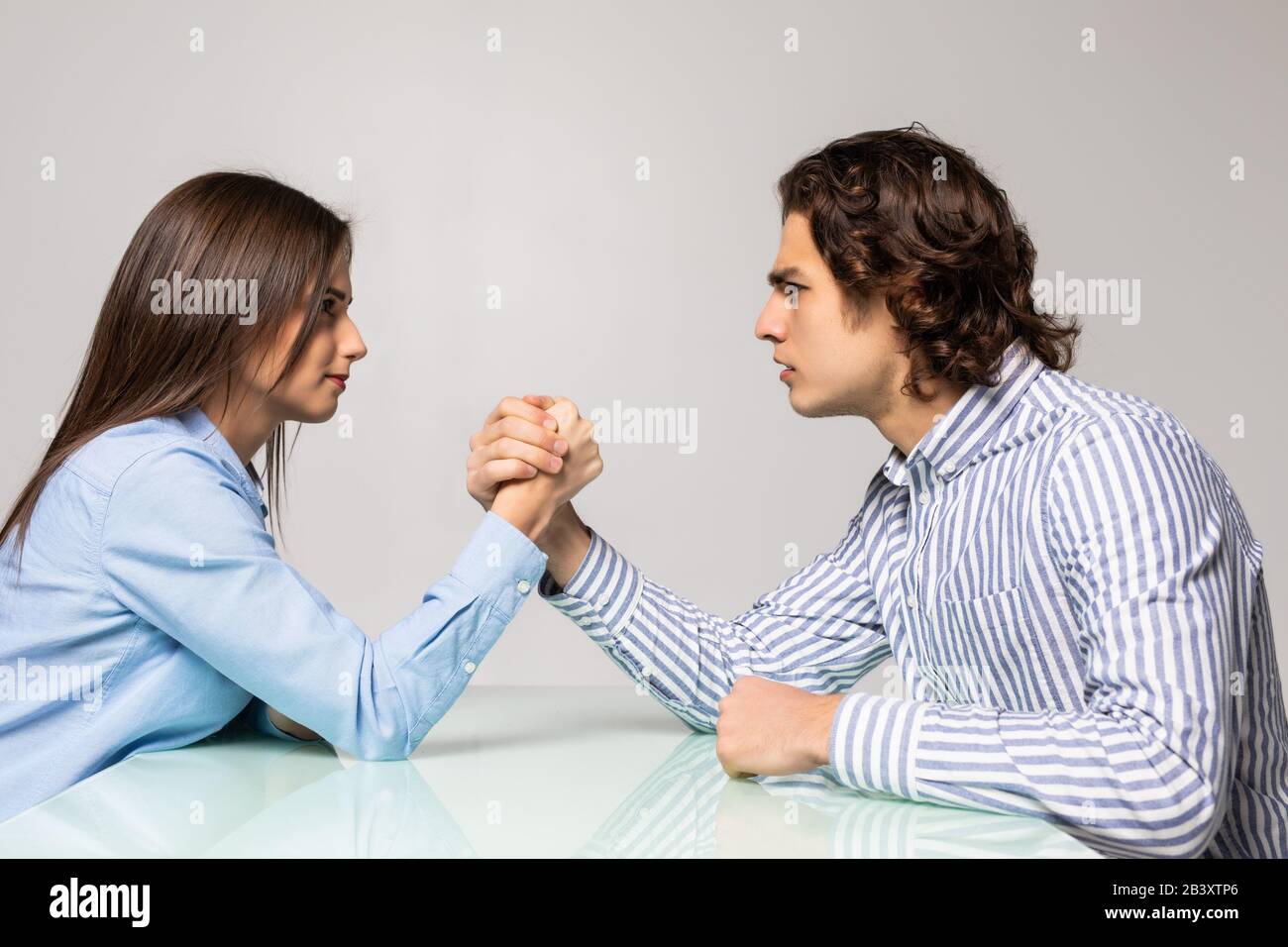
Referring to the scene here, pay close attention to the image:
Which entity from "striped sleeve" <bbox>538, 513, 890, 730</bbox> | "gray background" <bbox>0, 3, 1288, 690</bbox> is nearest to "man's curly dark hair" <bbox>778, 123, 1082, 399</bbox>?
"striped sleeve" <bbox>538, 513, 890, 730</bbox>

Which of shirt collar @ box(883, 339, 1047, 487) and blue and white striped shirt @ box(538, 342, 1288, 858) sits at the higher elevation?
shirt collar @ box(883, 339, 1047, 487)

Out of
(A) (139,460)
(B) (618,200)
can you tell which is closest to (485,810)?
(A) (139,460)

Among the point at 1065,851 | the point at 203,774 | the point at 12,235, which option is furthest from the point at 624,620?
the point at 12,235

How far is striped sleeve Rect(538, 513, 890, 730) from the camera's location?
1.57 metres

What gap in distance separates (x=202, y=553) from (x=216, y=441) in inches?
8.7

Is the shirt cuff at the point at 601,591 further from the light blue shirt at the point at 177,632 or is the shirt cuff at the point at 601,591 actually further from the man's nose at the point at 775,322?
the man's nose at the point at 775,322

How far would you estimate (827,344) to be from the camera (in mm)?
1669

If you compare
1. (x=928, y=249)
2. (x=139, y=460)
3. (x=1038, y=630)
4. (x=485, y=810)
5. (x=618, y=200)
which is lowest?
(x=485, y=810)

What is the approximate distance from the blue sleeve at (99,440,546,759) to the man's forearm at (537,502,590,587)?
29 cm

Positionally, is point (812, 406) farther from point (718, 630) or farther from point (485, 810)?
point (485, 810)

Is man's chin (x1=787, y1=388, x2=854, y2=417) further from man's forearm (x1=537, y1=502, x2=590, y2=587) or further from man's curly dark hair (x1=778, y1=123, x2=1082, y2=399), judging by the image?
man's forearm (x1=537, y1=502, x2=590, y2=587)

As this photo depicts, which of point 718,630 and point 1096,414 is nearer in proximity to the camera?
point 1096,414

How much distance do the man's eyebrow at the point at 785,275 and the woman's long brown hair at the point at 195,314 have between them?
0.60m

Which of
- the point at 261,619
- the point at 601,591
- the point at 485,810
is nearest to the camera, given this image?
the point at 485,810
